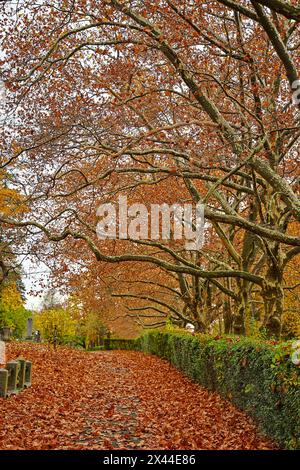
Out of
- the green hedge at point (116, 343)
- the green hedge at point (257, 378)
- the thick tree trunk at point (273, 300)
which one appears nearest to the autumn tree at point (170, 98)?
the thick tree trunk at point (273, 300)

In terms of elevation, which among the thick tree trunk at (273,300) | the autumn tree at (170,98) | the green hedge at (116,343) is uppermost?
the autumn tree at (170,98)

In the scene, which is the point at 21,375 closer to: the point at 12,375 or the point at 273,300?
the point at 12,375

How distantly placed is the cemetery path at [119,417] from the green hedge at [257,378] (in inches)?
11.4

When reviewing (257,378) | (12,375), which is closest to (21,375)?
(12,375)

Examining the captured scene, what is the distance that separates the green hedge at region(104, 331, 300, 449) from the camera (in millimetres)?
6598

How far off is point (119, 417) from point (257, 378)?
2.87 meters

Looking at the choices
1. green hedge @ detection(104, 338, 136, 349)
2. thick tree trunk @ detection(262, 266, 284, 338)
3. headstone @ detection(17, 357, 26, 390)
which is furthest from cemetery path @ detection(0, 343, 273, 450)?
green hedge @ detection(104, 338, 136, 349)

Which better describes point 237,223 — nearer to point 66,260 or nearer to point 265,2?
point 265,2

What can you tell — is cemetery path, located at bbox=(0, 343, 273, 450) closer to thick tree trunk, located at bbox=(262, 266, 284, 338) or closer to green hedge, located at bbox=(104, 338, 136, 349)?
thick tree trunk, located at bbox=(262, 266, 284, 338)

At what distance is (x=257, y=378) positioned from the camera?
8.37m

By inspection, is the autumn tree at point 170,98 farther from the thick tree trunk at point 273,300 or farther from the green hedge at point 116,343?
the green hedge at point 116,343

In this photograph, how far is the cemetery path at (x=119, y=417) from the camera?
7363 millimetres

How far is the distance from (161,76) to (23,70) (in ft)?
11.8

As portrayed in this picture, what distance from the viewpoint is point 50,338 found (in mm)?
25062
